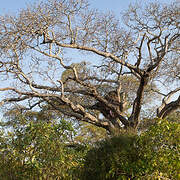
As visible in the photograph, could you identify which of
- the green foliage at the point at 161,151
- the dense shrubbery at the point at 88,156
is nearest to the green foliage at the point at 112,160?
the dense shrubbery at the point at 88,156

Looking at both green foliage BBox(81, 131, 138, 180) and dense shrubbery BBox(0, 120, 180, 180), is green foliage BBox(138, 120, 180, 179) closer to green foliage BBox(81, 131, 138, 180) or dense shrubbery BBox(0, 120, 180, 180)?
dense shrubbery BBox(0, 120, 180, 180)

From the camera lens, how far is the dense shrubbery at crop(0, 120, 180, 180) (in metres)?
5.45

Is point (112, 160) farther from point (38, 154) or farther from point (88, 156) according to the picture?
point (38, 154)

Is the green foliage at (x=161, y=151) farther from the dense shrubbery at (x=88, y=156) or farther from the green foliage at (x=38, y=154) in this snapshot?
the green foliage at (x=38, y=154)

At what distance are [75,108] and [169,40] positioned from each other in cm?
506

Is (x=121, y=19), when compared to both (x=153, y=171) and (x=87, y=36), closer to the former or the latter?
(x=87, y=36)

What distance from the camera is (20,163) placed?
5.78 m

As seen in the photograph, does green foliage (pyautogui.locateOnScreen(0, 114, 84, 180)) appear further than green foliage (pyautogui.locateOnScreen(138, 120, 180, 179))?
Yes

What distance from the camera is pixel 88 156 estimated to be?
622cm

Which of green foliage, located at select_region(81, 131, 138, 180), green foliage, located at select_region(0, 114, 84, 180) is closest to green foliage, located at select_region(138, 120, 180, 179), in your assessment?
green foliage, located at select_region(81, 131, 138, 180)

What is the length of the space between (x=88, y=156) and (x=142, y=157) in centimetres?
123

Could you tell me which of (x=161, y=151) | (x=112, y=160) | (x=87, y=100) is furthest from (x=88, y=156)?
(x=87, y=100)

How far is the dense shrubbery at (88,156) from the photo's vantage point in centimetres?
545

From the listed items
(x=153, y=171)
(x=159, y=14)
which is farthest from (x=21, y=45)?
(x=153, y=171)
